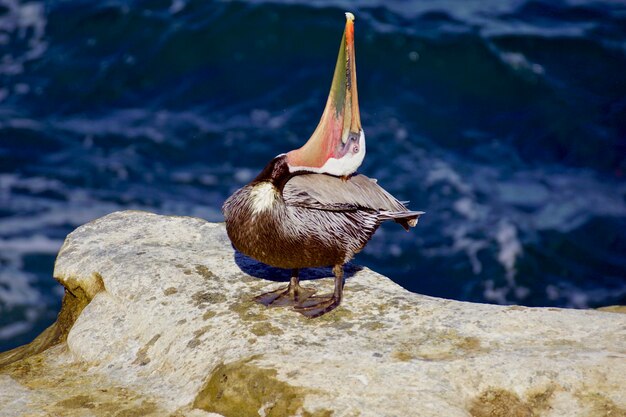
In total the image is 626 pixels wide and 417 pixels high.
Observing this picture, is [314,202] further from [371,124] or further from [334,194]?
[371,124]

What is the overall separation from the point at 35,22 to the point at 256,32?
3.83 meters

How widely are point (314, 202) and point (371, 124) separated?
7.70m

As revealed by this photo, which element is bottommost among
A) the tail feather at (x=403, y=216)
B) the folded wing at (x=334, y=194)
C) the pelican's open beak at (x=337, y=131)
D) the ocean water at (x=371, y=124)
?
the ocean water at (x=371, y=124)

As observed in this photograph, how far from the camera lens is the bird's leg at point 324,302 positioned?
5.26 metres

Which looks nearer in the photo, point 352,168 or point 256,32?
point 352,168

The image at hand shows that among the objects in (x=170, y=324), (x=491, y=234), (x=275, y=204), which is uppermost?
(x=275, y=204)

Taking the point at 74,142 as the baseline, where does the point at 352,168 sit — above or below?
above

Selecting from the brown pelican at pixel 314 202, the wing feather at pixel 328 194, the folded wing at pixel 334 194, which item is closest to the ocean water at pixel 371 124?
the folded wing at pixel 334 194

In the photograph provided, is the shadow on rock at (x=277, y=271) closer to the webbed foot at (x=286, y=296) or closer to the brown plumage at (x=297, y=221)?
the webbed foot at (x=286, y=296)

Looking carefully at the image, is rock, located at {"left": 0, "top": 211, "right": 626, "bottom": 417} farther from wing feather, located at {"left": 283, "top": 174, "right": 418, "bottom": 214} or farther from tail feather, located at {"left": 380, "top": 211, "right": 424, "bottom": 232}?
wing feather, located at {"left": 283, "top": 174, "right": 418, "bottom": 214}

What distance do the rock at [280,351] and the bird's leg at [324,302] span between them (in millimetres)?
51

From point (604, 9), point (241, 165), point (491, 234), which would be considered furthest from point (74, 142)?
point (604, 9)

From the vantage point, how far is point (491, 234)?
11336 mm

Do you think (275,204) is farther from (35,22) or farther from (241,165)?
(35,22)
